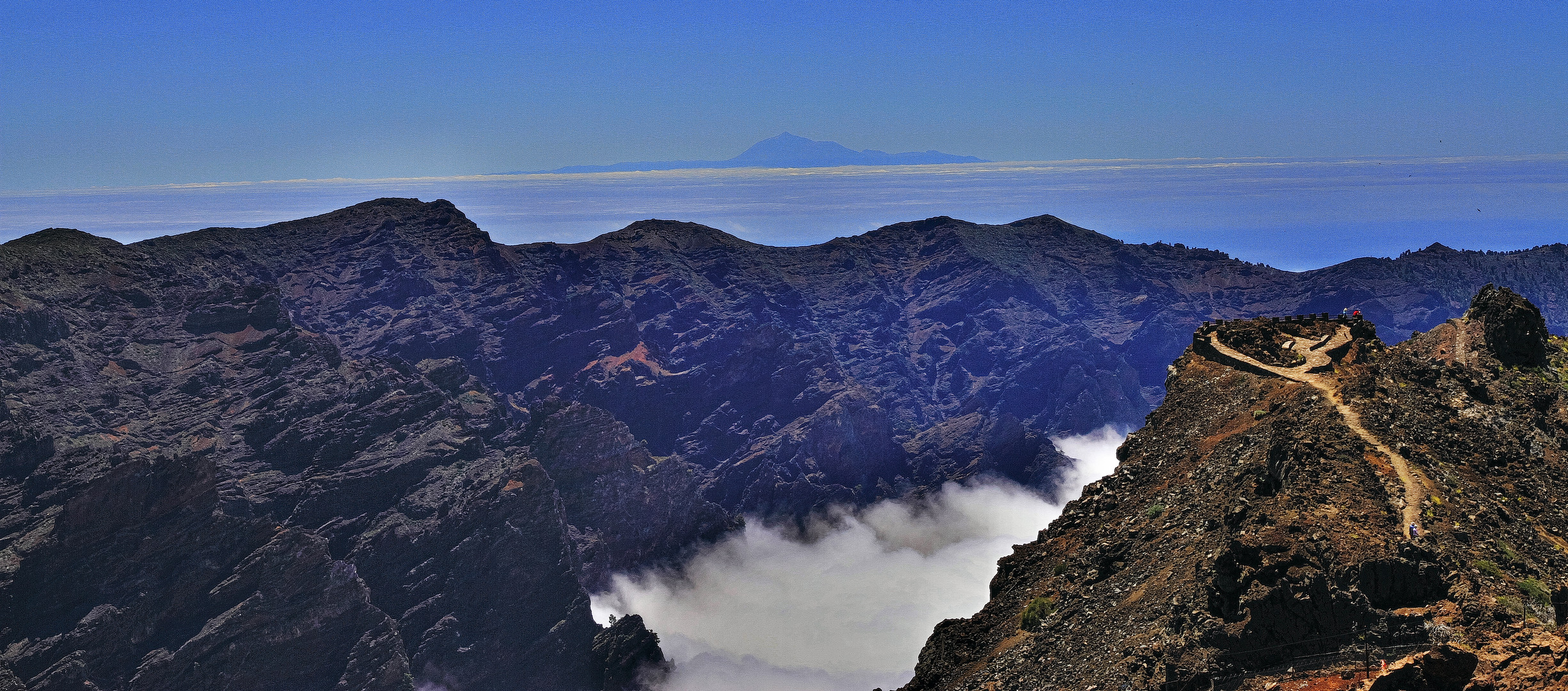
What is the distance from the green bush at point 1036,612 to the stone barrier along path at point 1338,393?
1140cm

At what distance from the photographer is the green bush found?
136 feet

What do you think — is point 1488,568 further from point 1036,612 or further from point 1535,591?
point 1036,612

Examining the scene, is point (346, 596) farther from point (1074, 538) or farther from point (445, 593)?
point (1074, 538)

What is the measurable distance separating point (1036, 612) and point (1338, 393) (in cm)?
1422

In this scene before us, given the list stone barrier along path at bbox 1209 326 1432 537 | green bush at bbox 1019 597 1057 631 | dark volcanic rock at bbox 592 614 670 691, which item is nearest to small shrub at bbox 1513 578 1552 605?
stone barrier along path at bbox 1209 326 1432 537

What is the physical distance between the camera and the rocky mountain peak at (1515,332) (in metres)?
52.7

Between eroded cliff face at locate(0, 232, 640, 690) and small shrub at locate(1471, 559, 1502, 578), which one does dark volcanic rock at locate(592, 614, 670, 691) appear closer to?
eroded cliff face at locate(0, 232, 640, 690)

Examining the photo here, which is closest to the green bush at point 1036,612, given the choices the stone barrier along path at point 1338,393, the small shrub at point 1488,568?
the stone barrier along path at point 1338,393

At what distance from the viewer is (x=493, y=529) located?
587 ft

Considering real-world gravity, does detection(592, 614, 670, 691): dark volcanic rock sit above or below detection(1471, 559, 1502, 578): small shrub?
below

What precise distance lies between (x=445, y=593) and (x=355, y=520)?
2216 cm

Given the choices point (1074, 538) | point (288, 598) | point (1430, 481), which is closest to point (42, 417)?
point (288, 598)

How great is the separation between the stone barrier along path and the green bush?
1140 cm

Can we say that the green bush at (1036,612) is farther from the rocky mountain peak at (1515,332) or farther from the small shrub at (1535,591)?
the rocky mountain peak at (1515,332)
